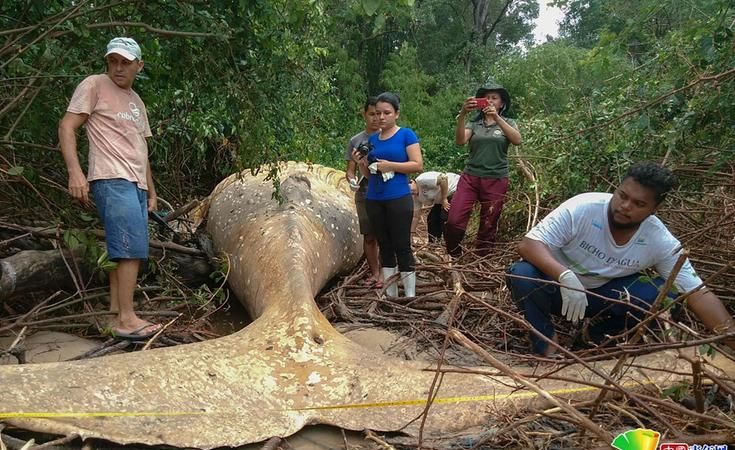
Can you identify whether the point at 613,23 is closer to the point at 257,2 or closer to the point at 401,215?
the point at 401,215

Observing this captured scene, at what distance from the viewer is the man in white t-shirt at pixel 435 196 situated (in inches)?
212

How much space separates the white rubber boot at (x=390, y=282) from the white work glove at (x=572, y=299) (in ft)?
4.42

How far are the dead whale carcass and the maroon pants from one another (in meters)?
1.86

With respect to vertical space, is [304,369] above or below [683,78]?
below

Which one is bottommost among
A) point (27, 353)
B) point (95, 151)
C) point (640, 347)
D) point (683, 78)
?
point (27, 353)

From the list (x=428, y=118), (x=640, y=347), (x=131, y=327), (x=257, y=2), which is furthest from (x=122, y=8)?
(x=428, y=118)

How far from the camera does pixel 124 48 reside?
307 cm

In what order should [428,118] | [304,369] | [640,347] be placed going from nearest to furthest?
[640,347]
[304,369]
[428,118]

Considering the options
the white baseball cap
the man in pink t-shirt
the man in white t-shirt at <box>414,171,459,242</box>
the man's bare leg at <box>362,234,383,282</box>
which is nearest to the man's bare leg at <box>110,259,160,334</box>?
the man in pink t-shirt

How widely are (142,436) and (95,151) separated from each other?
168 cm

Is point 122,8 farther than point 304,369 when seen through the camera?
Yes

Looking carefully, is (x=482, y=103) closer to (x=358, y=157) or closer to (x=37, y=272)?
(x=358, y=157)

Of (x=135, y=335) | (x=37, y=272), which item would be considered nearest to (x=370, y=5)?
(x=135, y=335)

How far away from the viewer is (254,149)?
372cm
